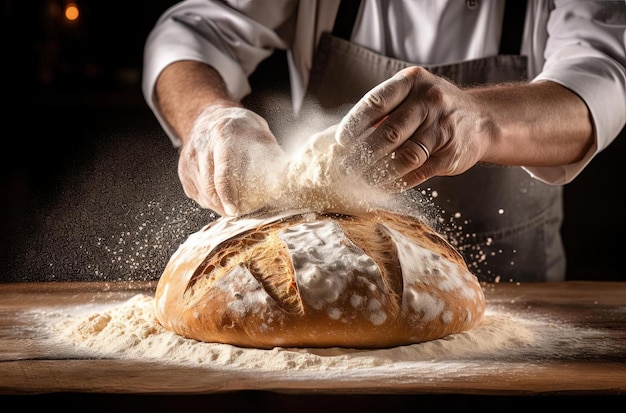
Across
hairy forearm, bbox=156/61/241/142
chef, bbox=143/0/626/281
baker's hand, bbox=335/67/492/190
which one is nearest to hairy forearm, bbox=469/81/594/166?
chef, bbox=143/0/626/281

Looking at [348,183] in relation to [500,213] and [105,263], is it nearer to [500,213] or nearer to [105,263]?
[500,213]

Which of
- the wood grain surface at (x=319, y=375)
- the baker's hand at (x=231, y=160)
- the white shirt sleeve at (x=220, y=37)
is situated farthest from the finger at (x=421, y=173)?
the white shirt sleeve at (x=220, y=37)

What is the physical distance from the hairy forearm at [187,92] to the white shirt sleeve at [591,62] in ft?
2.43

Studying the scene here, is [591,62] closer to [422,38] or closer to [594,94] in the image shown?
[594,94]

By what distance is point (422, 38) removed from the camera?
6.44 ft

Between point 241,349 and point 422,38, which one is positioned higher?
point 422,38

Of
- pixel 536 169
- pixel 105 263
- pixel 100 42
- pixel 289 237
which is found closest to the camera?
pixel 289 237

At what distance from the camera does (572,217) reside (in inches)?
120

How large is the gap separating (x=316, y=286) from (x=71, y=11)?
1.96 m

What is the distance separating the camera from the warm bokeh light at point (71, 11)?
2.73 metres

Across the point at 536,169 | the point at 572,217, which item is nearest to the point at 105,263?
the point at 536,169

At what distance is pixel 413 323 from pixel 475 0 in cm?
103

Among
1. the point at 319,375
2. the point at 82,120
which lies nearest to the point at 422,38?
the point at 319,375

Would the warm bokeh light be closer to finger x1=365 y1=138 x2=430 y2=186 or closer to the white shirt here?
the white shirt
